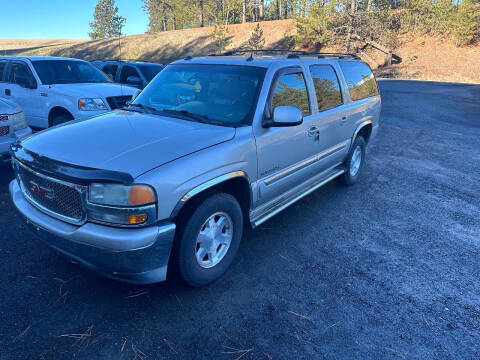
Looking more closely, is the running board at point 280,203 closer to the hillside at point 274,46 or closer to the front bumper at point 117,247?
the front bumper at point 117,247

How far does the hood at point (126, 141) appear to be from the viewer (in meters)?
2.48

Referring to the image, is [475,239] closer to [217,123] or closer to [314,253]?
[314,253]

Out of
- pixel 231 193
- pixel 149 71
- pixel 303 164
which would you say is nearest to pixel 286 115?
pixel 231 193

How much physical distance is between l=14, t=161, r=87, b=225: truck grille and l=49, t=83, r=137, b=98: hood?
398 centimetres

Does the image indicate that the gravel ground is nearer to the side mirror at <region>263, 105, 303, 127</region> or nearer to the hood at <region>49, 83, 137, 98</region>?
the side mirror at <region>263, 105, 303, 127</region>

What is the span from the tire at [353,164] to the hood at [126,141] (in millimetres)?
2922

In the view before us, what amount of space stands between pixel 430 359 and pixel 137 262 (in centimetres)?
211

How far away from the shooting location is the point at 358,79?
5.37 metres

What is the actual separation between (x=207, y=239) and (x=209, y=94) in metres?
1.48

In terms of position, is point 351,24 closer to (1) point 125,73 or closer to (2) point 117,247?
(1) point 125,73

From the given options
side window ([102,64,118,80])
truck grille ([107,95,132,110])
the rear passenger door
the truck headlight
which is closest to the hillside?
side window ([102,64,118,80])

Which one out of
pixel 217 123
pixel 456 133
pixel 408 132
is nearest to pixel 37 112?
pixel 217 123

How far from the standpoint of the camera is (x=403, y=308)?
2871mm

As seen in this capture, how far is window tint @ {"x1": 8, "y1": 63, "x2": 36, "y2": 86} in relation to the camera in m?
6.93
